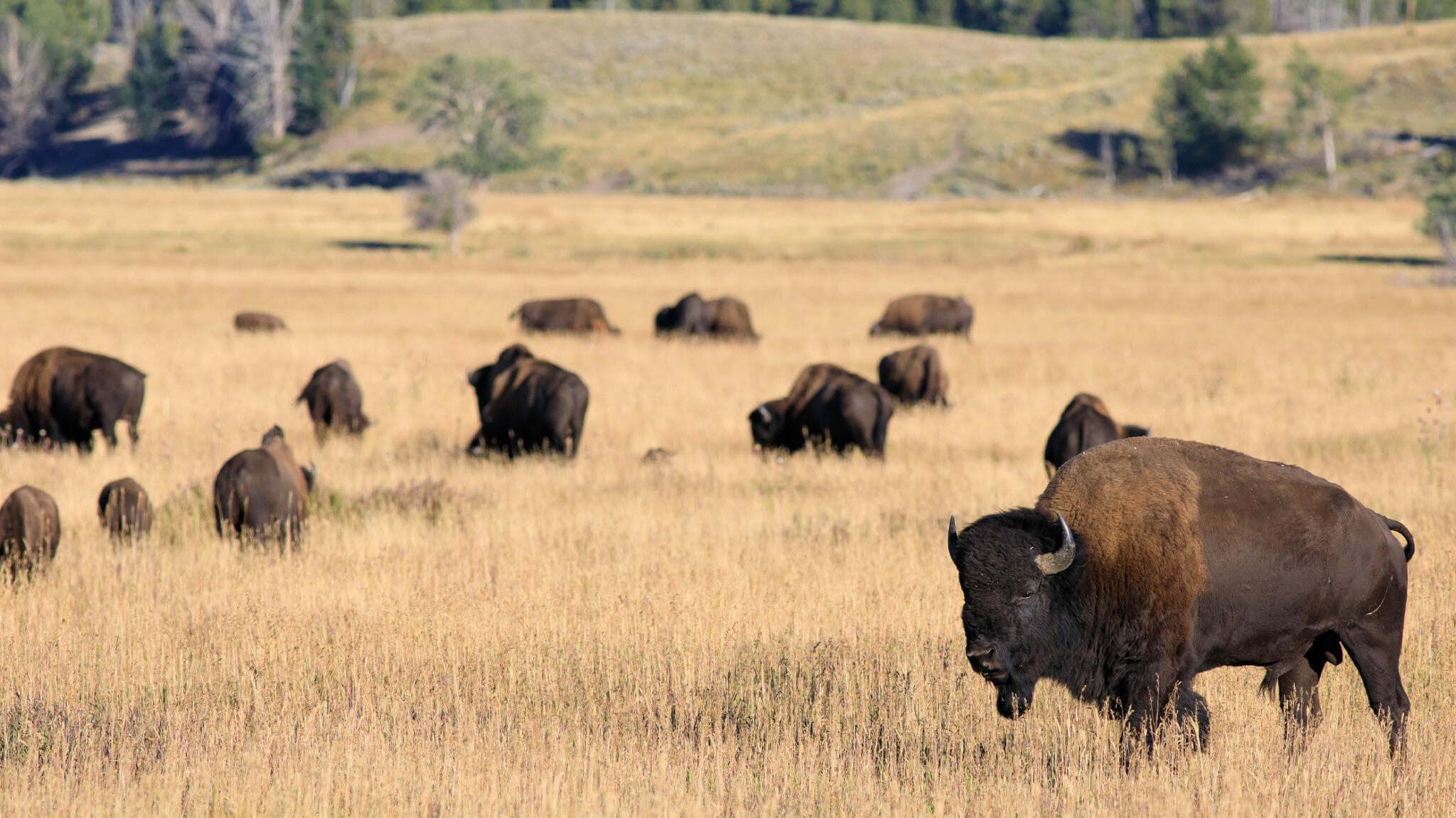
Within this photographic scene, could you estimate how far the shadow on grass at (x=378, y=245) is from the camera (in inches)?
2132

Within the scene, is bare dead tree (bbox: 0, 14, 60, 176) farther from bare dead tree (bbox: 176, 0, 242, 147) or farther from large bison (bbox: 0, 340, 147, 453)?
large bison (bbox: 0, 340, 147, 453)

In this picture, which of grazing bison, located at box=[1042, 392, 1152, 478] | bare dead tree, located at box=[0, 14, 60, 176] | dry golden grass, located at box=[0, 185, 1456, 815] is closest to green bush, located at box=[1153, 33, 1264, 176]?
dry golden grass, located at box=[0, 185, 1456, 815]

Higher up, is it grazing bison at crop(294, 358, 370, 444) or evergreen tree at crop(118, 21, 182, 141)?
evergreen tree at crop(118, 21, 182, 141)

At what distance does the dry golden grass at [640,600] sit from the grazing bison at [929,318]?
1.43 metres

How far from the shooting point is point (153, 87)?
122125mm

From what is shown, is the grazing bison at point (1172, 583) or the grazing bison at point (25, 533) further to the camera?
the grazing bison at point (25, 533)

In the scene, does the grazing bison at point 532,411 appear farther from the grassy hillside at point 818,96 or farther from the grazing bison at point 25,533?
the grassy hillside at point 818,96

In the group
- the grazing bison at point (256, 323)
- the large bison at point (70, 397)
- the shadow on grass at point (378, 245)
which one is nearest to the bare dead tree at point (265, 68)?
the shadow on grass at point (378, 245)

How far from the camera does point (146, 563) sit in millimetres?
9266

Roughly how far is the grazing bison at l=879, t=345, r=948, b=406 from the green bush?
82511 mm

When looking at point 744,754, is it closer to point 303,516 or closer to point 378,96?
point 303,516

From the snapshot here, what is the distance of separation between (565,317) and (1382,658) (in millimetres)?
22926

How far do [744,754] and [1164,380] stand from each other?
15.9m

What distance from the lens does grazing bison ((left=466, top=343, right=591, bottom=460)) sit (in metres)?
A: 14.2
